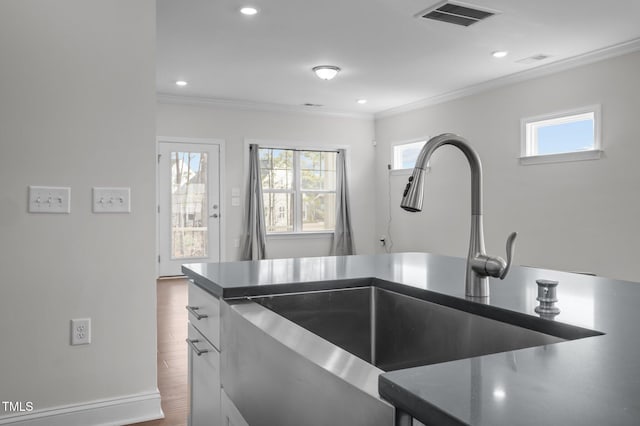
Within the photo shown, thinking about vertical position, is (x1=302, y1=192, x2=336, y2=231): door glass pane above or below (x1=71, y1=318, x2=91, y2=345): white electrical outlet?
above

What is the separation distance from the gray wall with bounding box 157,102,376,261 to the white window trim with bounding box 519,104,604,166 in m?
3.21

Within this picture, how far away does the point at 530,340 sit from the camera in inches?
38.4

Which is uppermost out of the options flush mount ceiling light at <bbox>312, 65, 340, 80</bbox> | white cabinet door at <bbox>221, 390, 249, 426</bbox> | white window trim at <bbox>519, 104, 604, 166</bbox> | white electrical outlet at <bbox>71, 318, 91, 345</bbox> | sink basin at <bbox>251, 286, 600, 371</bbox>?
flush mount ceiling light at <bbox>312, 65, 340, 80</bbox>

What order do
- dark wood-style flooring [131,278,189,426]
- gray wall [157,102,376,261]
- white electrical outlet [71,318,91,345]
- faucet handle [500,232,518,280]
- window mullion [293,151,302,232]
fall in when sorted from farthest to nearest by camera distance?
window mullion [293,151,302,232]
gray wall [157,102,376,261]
dark wood-style flooring [131,278,189,426]
white electrical outlet [71,318,91,345]
faucet handle [500,232,518,280]

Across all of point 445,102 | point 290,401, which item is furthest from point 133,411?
point 445,102

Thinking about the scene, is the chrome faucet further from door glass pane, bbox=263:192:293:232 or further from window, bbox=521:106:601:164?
door glass pane, bbox=263:192:293:232

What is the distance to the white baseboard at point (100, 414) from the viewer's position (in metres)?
2.21

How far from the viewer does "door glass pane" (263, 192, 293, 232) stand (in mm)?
7965

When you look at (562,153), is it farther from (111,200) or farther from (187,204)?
(187,204)

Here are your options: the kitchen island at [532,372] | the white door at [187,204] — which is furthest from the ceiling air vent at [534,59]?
the kitchen island at [532,372]

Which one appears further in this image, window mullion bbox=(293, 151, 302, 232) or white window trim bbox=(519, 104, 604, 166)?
window mullion bbox=(293, 151, 302, 232)

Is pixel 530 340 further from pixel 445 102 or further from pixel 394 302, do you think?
pixel 445 102

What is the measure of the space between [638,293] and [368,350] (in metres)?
0.73

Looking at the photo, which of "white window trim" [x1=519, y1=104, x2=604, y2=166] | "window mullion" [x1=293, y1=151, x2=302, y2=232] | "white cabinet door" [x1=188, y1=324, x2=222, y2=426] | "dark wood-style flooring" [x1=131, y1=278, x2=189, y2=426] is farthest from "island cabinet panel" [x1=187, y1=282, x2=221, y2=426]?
"window mullion" [x1=293, y1=151, x2=302, y2=232]
